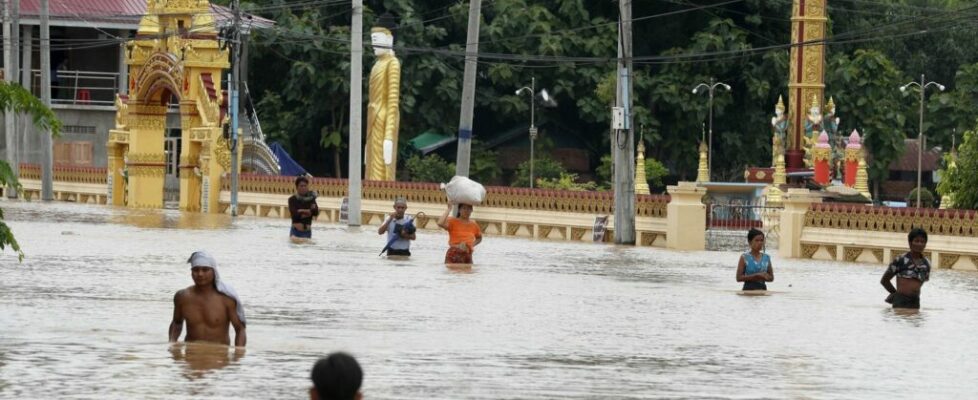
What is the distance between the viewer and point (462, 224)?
2741cm

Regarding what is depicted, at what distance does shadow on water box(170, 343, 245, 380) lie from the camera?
1389cm

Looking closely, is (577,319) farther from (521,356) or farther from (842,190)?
(842,190)

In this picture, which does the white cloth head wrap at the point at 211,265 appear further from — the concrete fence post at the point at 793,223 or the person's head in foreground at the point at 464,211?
the concrete fence post at the point at 793,223

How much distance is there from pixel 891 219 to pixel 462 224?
1083 cm

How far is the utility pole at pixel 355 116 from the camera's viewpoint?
144ft

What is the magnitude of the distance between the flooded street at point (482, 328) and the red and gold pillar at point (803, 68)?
868 inches

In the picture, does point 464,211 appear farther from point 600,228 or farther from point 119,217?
point 119,217

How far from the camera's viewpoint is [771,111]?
2756 inches

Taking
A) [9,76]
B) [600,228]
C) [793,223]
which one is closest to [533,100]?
[9,76]

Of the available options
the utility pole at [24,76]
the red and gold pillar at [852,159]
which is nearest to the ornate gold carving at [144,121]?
the utility pole at [24,76]

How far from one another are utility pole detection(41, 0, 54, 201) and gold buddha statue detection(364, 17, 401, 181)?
9195mm

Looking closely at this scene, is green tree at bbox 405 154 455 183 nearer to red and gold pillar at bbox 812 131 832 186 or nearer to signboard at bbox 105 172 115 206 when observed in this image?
signboard at bbox 105 172 115 206

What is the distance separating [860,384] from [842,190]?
35538 mm

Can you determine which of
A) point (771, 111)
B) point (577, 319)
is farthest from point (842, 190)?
point (577, 319)
